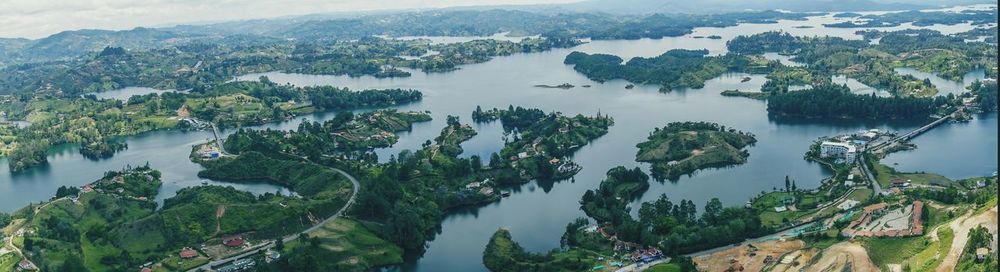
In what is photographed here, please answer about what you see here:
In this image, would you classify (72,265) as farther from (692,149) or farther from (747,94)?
(747,94)

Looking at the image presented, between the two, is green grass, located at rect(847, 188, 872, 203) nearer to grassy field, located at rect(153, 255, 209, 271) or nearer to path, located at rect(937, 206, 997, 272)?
path, located at rect(937, 206, 997, 272)

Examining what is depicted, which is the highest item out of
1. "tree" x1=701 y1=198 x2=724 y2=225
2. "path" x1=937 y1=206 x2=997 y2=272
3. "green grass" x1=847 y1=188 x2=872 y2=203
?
"path" x1=937 y1=206 x2=997 y2=272

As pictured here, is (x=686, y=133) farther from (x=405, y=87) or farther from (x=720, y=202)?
(x=405, y=87)

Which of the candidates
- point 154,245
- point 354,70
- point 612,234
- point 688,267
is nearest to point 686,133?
point 612,234

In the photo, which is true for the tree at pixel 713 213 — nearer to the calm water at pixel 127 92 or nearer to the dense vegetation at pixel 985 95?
the dense vegetation at pixel 985 95

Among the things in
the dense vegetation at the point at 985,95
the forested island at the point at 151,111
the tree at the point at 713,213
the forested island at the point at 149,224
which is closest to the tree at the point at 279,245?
the forested island at the point at 149,224

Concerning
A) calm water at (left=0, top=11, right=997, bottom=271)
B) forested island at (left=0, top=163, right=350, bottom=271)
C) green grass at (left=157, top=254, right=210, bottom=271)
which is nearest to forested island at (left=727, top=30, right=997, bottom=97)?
calm water at (left=0, top=11, right=997, bottom=271)

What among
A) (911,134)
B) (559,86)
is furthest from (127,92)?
(911,134)
